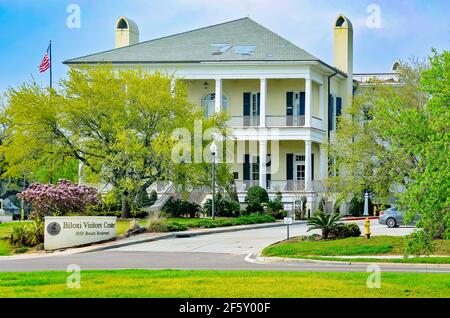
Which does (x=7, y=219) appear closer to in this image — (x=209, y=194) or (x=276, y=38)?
(x=209, y=194)

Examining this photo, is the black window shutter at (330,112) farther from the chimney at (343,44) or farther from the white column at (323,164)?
the white column at (323,164)

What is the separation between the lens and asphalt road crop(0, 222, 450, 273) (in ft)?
86.2

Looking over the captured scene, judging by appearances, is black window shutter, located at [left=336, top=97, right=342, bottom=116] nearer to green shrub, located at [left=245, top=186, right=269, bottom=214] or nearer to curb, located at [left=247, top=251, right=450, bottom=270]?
green shrub, located at [left=245, top=186, right=269, bottom=214]

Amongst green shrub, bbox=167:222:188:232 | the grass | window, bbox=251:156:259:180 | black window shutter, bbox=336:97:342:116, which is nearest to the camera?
the grass

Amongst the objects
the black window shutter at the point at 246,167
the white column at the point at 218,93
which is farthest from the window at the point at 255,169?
the white column at the point at 218,93

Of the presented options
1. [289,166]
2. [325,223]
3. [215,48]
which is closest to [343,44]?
[215,48]

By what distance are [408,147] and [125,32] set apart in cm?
4705

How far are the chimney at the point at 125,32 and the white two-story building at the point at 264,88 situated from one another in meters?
1.64

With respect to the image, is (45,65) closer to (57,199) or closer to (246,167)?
(246,167)

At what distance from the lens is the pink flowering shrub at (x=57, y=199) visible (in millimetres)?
39031

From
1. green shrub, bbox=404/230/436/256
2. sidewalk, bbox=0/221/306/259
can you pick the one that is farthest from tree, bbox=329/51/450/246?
sidewalk, bbox=0/221/306/259

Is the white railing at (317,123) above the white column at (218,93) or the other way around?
the other way around

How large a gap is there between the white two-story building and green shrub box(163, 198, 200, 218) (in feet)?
29.6
